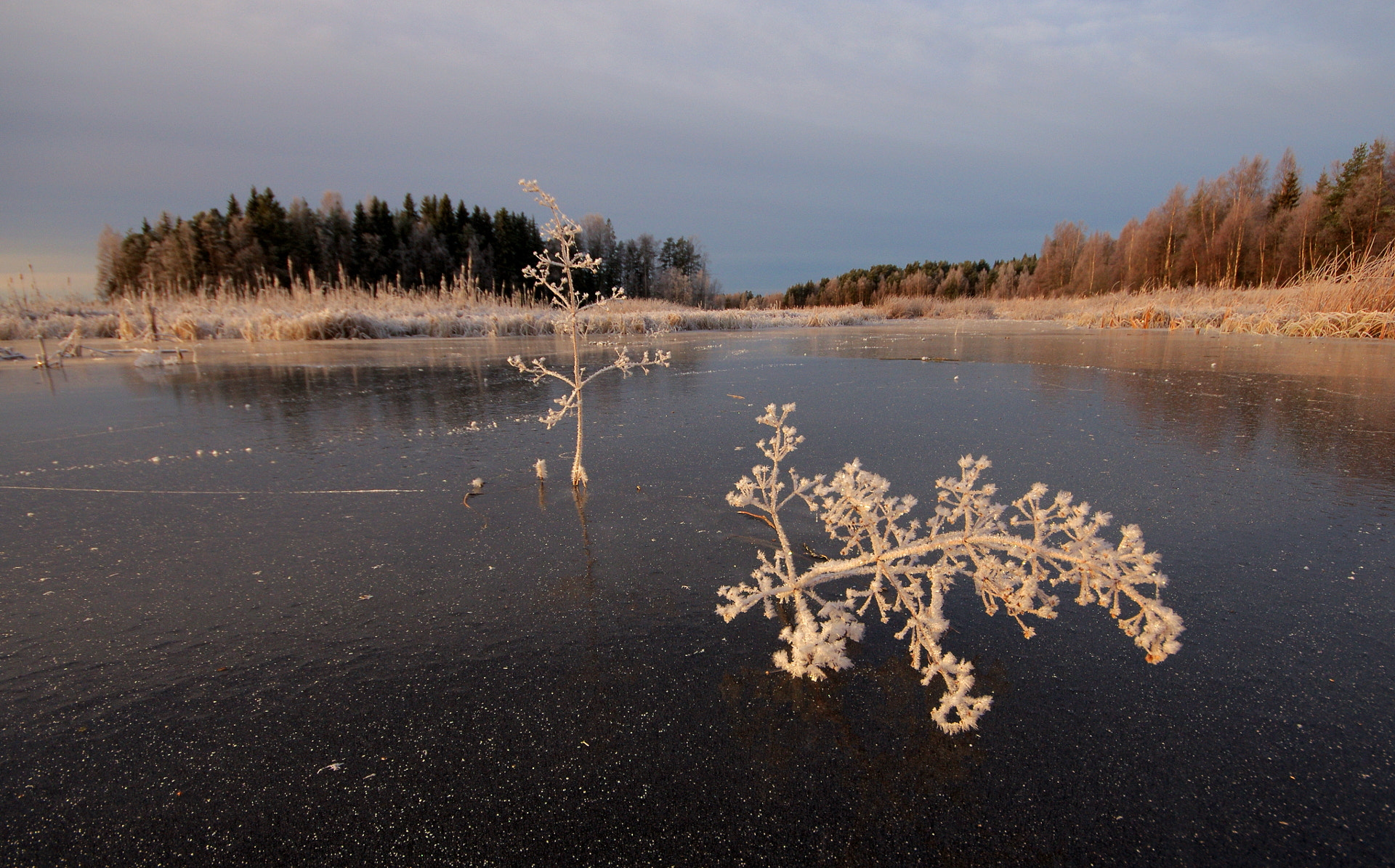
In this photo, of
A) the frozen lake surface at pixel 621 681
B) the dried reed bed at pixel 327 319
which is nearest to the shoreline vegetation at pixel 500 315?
the dried reed bed at pixel 327 319

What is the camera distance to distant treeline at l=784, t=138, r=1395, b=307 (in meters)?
20.5

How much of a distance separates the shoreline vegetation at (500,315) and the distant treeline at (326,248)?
1008 centimetres

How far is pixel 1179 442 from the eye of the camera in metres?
3.03

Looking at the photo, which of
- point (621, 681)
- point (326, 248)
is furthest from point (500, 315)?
point (326, 248)

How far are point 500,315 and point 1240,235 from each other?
28638 mm

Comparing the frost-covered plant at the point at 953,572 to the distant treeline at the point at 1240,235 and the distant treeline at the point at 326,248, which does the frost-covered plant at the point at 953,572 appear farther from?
the distant treeline at the point at 326,248

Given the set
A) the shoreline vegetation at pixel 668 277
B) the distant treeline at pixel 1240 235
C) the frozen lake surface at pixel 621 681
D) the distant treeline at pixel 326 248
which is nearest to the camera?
the frozen lake surface at pixel 621 681

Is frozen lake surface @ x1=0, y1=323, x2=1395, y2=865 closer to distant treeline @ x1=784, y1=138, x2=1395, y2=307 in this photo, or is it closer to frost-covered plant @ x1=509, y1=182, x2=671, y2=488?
frost-covered plant @ x1=509, y1=182, x2=671, y2=488

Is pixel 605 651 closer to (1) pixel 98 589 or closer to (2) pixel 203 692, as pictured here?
(2) pixel 203 692

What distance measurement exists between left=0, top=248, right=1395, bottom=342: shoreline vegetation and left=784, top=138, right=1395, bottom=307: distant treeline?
2.20 m

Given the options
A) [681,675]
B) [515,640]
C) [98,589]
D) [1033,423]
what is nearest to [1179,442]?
[1033,423]

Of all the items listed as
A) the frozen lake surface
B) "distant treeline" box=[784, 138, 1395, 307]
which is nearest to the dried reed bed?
the frozen lake surface

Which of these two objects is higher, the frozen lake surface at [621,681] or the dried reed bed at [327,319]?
the dried reed bed at [327,319]

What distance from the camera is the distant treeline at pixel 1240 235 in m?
20.5
